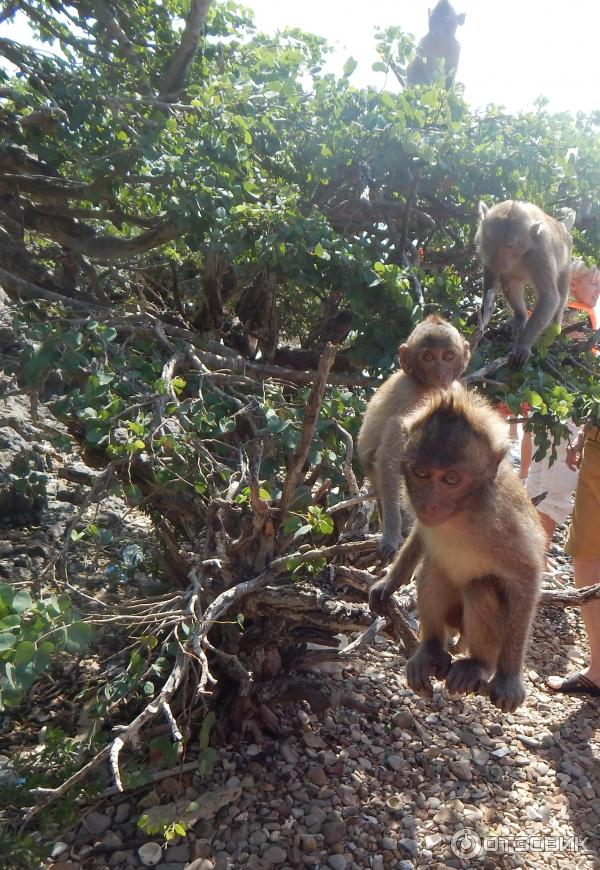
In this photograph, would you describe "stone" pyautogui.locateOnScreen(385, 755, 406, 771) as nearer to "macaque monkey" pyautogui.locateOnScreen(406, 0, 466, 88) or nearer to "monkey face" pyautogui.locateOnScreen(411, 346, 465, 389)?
"monkey face" pyautogui.locateOnScreen(411, 346, 465, 389)

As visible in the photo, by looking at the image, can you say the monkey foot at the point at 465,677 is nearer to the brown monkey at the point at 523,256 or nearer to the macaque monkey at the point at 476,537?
the macaque monkey at the point at 476,537

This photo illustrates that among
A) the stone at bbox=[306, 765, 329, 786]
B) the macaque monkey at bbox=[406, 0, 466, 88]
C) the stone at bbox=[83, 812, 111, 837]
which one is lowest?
the stone at bbox=[83, 812, 111, 837]

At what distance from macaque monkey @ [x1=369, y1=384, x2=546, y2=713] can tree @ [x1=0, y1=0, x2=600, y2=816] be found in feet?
1.11

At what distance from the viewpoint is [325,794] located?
3695mm

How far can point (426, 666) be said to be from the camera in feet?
10.0

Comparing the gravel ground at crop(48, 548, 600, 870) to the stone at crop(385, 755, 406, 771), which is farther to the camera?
the stone at crop(385, 755, 406, 771)

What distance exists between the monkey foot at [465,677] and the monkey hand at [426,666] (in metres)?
0.11

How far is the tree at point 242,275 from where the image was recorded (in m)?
3.40

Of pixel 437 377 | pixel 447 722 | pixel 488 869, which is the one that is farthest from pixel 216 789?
pixel 437 377

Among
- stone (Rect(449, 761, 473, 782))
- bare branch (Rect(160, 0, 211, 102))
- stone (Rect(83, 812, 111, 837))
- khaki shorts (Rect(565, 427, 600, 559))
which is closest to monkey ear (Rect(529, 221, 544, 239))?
khaki shorts (Rect(565, 427, 600, 559))

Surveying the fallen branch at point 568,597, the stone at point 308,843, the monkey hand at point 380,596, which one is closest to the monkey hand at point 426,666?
the monkey hand at point 380,596

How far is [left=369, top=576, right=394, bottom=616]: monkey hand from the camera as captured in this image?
317 centimetres

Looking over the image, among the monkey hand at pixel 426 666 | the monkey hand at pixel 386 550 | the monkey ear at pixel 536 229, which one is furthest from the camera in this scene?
the monkey ear at pixel 536 229

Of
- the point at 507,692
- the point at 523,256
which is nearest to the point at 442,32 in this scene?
the point at 523,256
